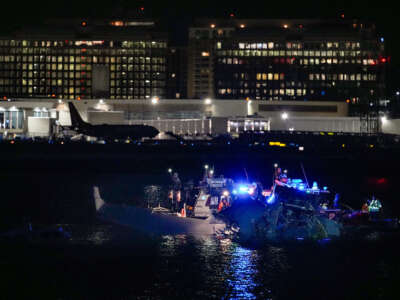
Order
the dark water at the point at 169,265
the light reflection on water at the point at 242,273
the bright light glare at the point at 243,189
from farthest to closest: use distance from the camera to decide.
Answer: the bright light glare at the point at 243,189
the dark water at the point at 169,265
the light reflection on water at the point at 242,273

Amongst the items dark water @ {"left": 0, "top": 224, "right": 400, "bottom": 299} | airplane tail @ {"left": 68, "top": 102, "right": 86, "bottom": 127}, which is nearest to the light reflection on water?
dark water @ {"left": 0, "top": 224, "right": 400, "bottom": 299}

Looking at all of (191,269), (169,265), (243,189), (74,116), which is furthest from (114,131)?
(191,269)

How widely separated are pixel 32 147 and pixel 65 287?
335 feet

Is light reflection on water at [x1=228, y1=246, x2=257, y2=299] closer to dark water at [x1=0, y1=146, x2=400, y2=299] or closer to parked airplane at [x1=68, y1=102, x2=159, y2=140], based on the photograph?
dark water at [x1=0, y1=146, x2=400, y2=299]

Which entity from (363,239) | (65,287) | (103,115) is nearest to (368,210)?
(363,239)

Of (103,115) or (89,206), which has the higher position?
(103,115)

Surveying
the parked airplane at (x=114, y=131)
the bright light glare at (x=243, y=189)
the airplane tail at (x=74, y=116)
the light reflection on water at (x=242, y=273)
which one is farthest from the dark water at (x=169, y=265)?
the airplane tail at (x=74, y=116)

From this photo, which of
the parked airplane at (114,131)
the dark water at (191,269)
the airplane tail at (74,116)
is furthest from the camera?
the airplane tail at (74,116)

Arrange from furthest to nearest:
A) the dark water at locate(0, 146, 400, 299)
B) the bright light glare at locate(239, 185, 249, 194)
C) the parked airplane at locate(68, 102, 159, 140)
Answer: the parked airplane at locate(68, 102, 159, 140), the bright light glare at locate(239, 185, 249, 194), the dark water at locate(0, 146, 400, 299)

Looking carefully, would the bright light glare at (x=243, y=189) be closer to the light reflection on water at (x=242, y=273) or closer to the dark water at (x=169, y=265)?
the dark water at (x=169, y=265)

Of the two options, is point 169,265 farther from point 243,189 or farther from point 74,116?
point 74,116

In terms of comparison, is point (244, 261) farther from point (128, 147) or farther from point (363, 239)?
point (128, 147)

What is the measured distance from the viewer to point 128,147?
159 meters

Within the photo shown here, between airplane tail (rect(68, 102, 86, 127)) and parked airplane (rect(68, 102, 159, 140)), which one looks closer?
parked airplane (rect(68, 102, 159, 140))
